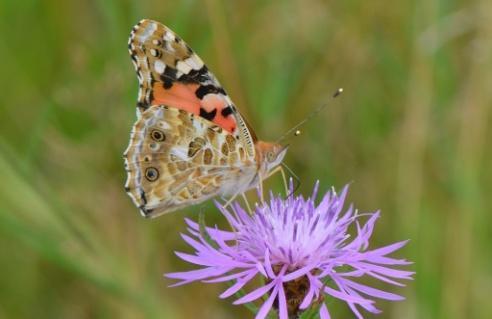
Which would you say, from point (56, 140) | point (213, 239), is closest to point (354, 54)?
point (56, 140)

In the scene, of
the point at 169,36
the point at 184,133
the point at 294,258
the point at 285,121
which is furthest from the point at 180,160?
the point at 285,121

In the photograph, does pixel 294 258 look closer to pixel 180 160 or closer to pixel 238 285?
pixel 238 285

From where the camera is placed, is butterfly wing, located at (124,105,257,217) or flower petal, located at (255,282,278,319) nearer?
flower petal, located at (255,282,278,319)

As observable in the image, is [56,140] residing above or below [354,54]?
below

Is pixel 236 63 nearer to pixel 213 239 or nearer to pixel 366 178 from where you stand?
pixel 366 178

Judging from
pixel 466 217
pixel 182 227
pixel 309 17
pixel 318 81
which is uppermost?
pixel 309 17

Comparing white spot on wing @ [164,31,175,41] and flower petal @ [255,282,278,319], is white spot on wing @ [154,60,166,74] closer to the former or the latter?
white spot on wing @ [164,31,175,41]

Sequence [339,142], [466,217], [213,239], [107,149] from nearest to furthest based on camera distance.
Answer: [213,239]
[466,217]
[107,149]
[339,142]

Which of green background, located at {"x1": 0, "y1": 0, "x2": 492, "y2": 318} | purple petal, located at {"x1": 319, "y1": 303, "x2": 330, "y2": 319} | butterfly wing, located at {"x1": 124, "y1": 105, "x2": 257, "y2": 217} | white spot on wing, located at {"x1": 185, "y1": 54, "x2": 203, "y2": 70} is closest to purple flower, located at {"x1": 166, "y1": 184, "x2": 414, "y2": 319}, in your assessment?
purple petal, located at {"x1": 319, "y1": 303, "x2": 330, "y2": 319}
